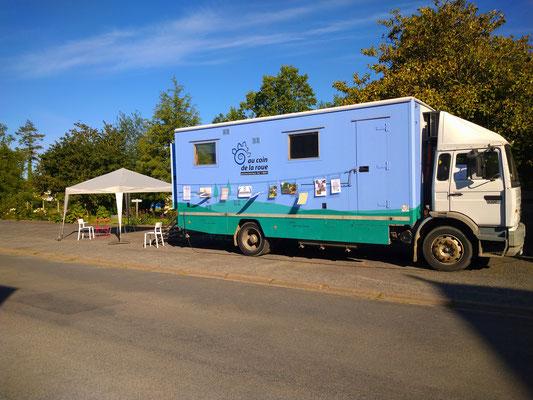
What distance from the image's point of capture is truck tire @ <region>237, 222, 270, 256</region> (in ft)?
40.1

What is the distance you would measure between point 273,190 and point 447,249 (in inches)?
168

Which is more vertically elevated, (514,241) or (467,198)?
(467,198)

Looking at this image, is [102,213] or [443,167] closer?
[443,167]

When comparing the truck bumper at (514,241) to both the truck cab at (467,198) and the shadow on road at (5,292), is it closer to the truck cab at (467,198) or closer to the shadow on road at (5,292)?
the truck cab at (467,198)

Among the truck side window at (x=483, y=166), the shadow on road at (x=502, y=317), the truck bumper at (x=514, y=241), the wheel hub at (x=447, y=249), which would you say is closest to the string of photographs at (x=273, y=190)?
the wheel hub at (x=447, y=249)

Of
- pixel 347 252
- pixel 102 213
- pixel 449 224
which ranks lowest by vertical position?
pixel 347 252

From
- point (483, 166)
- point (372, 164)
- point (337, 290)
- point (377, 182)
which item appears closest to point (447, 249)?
point (483, 166)

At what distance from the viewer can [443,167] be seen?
984cm

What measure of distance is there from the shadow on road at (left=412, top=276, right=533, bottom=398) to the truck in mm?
1513

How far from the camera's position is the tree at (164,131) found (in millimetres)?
28203

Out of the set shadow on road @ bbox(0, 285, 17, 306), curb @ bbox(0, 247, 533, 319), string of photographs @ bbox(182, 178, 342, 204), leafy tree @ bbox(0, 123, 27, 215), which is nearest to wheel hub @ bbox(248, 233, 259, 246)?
string of photographs @ bbox(182, 178, 342, 204)

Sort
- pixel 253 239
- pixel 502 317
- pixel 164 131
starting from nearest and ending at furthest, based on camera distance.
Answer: pixel 502 317 → pixel 253 239 → pixel 164 131

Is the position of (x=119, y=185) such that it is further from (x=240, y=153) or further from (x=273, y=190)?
(x=273, y=190)

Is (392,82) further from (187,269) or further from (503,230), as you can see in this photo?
(187,269)
